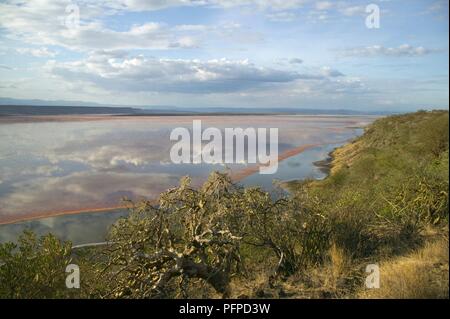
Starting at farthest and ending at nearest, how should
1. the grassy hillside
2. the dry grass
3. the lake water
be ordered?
the lake water < the grassy hillside < the dry grass

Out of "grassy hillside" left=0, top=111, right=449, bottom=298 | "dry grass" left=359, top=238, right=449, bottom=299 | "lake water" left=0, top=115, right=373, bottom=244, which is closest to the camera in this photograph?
"dry grass" left=359, top=238, right=449, bottom=299

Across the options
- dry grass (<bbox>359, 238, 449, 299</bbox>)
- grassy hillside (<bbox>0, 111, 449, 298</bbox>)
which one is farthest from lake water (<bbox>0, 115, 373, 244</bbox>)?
dry grass (<bbox>359, 238, 449, 299</bbox>)

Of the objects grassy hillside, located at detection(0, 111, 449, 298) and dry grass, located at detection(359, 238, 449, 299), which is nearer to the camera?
dry grass, located at detection(359, 238, 449, 299)

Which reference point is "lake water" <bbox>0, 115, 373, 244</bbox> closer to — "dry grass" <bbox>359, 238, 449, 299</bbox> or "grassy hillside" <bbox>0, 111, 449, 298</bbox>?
"grassy hillside" <bbox>0, 111, 449, 298</bbox>

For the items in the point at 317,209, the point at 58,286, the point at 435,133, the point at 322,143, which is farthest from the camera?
the point at 322,143

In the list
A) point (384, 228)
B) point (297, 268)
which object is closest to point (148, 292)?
point (297, 268)
